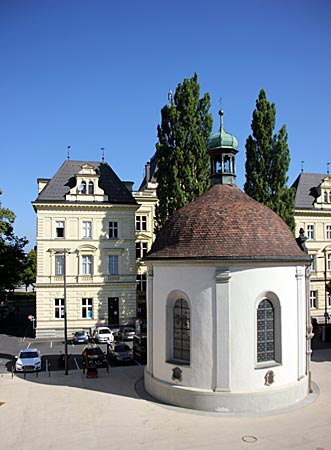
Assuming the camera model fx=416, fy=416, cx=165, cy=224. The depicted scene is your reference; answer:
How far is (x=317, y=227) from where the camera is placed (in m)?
49.6

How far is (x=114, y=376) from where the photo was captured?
78.2 ft

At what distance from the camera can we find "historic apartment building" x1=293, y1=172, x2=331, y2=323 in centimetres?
4853

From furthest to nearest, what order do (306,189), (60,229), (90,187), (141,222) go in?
(306,189) → (141,222) → (90,187) → (60,229)

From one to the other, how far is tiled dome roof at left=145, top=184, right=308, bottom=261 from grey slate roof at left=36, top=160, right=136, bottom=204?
21857mm

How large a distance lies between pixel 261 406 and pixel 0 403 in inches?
464

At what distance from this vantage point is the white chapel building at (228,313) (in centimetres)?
1783

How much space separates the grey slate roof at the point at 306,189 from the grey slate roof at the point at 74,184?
67.4 feet

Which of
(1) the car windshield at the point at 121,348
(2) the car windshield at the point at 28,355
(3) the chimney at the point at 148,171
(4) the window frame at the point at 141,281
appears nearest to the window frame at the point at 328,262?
(4) the window frame at the point at 141,281

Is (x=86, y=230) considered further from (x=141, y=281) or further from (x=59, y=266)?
(x=141, y=281)

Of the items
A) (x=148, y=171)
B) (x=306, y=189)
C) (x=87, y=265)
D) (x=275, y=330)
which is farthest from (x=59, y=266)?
(x=306, y=189)

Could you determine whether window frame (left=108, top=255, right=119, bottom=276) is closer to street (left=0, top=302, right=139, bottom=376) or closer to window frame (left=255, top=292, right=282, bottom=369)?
street (left=0, top=302, right=139, bottom=376)

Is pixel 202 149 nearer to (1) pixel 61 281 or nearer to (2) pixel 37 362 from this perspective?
(1) pixel 61 281

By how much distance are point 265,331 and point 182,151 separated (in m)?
21.6

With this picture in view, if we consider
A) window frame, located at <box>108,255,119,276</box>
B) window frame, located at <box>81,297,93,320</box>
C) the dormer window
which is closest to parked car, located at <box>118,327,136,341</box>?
window frame, located at <box>81,297,93,320</box>
